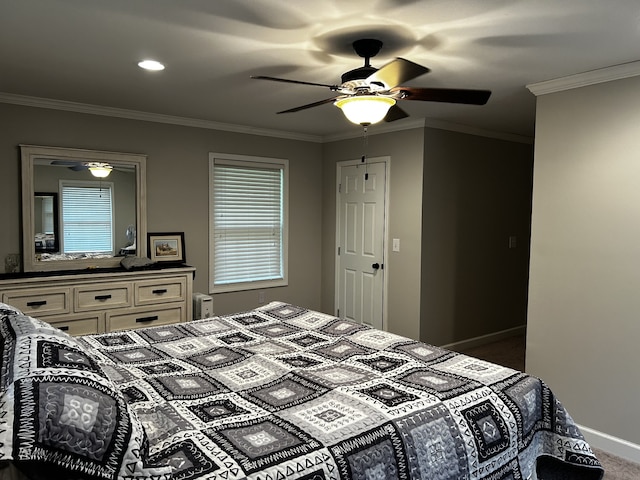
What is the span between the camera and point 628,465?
279 centimetres

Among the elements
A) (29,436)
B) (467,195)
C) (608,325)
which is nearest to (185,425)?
(29,436)

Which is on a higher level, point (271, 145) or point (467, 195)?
point (271, 145)

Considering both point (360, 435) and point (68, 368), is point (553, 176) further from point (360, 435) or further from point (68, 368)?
point (68, 368)

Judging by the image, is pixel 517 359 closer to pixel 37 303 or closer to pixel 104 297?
pixel 104 297

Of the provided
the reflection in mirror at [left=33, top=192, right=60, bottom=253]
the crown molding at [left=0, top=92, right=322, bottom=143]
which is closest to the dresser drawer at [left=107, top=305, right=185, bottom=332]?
the reflection in mirror at [left=33, top=192, right=60, bottom=253]

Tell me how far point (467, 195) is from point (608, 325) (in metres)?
2.26

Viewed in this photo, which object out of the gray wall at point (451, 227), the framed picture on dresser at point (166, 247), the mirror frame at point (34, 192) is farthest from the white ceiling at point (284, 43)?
the framed picture on dresser at point (166, 247)

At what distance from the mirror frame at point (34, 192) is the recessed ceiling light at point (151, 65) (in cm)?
159

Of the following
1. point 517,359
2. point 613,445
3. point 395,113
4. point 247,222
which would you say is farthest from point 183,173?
point 613,445

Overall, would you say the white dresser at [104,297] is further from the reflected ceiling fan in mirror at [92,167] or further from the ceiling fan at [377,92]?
the ceiling fan at [377,92]

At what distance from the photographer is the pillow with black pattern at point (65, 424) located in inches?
41.4

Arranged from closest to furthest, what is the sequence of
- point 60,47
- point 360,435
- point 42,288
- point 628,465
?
point 360,435 < point 60,47 < point 628,465 < point 42,288

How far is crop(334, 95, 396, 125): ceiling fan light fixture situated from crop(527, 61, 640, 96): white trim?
147 centimetres

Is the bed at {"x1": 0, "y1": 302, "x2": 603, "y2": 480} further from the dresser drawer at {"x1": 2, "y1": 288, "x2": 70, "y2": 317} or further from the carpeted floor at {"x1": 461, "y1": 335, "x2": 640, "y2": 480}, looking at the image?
the dresser drawer at {"x1": 2, "y1": 288, "x2": 70, "y2": 317}
